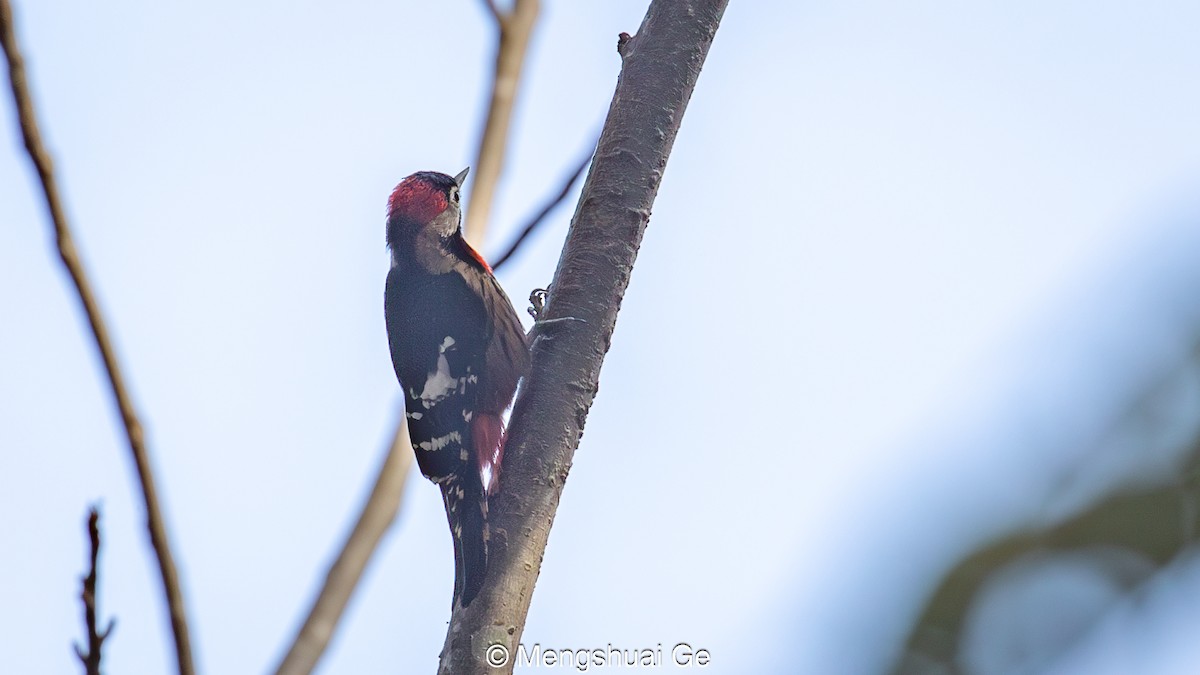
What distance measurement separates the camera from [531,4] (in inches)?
97.0

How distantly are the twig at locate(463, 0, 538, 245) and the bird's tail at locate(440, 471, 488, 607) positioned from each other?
0.76m

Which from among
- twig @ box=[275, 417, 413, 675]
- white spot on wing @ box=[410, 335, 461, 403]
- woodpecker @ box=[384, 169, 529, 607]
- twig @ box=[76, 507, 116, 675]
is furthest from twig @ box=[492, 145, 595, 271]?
white spot on wing @ box=[410, 335, 461, 403]

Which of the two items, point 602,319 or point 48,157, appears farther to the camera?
point 602,319

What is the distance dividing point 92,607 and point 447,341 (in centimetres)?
307

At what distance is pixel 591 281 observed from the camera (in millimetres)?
2930

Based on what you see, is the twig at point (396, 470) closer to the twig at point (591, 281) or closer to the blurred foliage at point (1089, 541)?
the twig at point (591, 281)

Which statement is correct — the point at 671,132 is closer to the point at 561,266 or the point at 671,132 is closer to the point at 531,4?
the point at 561,266

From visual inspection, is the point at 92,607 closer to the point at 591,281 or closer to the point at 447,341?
the point at 591,281

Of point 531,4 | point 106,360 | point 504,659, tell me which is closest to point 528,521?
point 504,659

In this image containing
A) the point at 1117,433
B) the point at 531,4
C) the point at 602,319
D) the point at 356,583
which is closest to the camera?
the point at 1117,433

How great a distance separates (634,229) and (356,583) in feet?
4.94

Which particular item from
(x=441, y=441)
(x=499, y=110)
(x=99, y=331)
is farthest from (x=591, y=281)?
(x=99, y=331)

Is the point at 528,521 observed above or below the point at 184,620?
above

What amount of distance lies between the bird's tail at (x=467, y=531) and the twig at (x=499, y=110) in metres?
0.76
